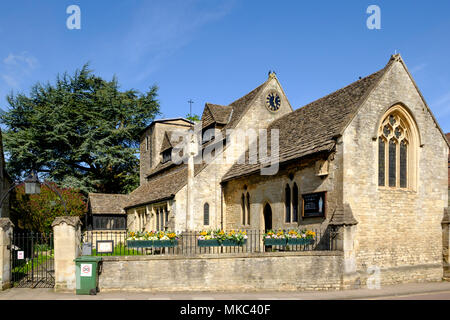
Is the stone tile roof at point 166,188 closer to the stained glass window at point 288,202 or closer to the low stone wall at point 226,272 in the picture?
the stained glass window at point 288,202

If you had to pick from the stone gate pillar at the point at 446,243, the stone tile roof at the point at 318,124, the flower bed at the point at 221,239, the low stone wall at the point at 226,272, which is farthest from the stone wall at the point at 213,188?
the stone gate pillar at the point at 446,243

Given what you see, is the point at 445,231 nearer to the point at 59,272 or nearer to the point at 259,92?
the point at 259,92

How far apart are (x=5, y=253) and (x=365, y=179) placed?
14.1 metres

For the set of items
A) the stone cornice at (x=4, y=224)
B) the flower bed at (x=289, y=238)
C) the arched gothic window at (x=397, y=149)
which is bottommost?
the flower bed at (x=289, y=238)

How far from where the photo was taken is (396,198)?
58.5 ft

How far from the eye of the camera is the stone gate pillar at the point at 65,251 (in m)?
13.7

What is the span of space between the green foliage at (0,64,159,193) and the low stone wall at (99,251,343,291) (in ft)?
103

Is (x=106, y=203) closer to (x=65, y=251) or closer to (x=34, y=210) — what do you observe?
(x=34, y=210)

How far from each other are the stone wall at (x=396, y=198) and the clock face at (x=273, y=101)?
33.8 feet

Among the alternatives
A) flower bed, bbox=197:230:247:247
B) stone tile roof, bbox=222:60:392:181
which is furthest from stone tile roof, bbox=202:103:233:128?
flower bed, bbox=197:230:247:247

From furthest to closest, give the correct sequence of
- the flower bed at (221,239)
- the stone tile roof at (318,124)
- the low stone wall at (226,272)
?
the stone tile roof at (318,124)
the flower bed at (221,239)
the low stone wall at (226,272)

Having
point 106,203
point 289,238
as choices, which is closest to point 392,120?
point 289,238

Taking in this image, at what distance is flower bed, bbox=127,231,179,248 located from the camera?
14984 mm

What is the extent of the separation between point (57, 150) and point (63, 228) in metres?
32.8
